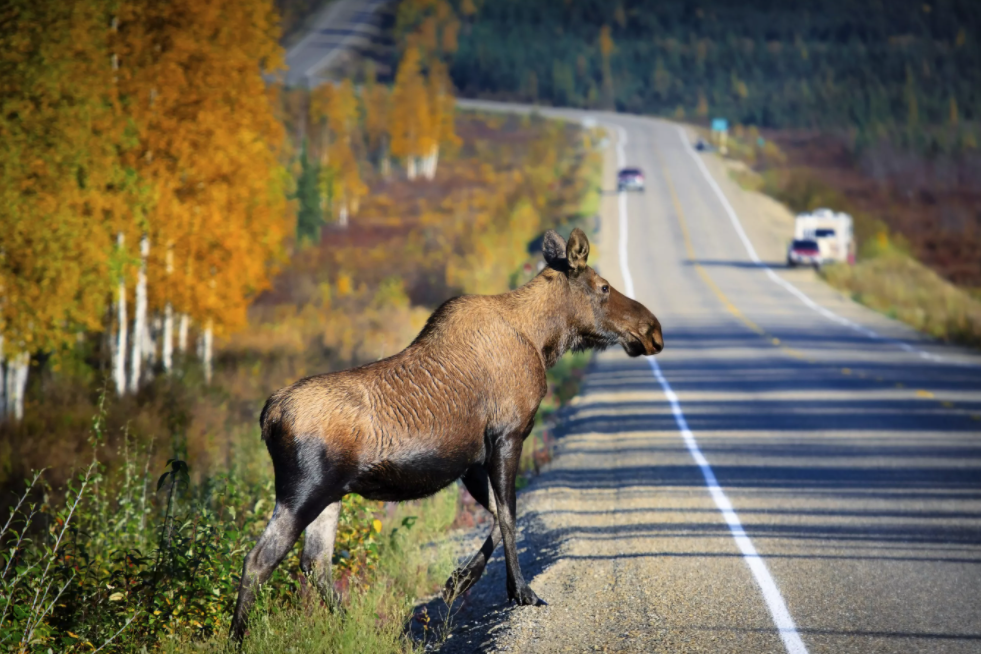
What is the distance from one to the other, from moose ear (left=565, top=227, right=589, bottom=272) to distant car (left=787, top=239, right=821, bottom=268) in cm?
4304

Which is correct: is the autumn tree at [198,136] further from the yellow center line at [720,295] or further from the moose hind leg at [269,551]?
the moose hind leg at [269,551]

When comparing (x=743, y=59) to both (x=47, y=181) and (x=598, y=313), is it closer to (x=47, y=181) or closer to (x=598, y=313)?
(x=47, y=181)

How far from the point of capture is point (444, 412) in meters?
5.91

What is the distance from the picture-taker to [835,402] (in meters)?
17.3

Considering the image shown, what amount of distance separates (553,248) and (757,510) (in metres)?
4.34

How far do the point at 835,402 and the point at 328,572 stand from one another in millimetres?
13040

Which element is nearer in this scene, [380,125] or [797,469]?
[797,469]

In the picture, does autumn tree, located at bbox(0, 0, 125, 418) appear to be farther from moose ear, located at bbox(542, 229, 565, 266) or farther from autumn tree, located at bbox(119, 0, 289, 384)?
moose ear, located at bbox(542, 229, 565, 266)

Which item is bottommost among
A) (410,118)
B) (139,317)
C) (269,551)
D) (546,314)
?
(269,551)

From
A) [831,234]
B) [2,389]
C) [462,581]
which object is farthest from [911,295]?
[462,581]

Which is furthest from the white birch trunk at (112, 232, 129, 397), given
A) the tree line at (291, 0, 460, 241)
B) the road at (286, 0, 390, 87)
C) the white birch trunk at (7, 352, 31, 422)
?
the road at (286, 0, 390, 87)

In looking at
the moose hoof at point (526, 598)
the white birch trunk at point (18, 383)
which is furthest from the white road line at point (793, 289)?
the moose hoof at point (526, 598)

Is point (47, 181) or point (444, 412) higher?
point (47, 181)

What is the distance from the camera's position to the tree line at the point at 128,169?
1691 centimetres
